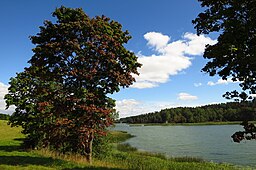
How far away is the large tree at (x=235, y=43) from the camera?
10352mm

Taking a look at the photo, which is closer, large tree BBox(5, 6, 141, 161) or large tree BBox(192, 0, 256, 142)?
large tree BBox(192, 0, 256, 142)

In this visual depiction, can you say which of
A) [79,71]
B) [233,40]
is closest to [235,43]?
[233,40]

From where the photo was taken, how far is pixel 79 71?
1797 centimetres

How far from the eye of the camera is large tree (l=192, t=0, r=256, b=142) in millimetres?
10352

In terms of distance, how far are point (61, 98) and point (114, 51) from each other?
4.84m

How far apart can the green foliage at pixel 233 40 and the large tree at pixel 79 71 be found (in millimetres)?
8102

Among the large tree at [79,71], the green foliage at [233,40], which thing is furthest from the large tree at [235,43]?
the large tree at [79,71]

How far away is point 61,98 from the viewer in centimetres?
1855

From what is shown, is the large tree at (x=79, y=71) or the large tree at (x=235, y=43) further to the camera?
the large tree at (x=79, y=71)

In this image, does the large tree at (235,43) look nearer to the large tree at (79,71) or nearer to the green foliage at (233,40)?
the green foliage at (233,40)

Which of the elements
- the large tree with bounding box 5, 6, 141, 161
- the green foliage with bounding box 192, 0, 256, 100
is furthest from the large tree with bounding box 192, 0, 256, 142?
the large tree with bounding box 5, 6, 141, 161

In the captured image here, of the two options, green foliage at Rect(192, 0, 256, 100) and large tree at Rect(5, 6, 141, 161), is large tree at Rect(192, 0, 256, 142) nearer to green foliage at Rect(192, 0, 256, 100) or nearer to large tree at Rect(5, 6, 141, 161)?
green foliage at Rect(192, 0, 256, 100)

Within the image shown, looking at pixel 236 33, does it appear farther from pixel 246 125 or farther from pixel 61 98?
pixel 61 98

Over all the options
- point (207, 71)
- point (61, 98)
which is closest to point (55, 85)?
point (61, 98)
